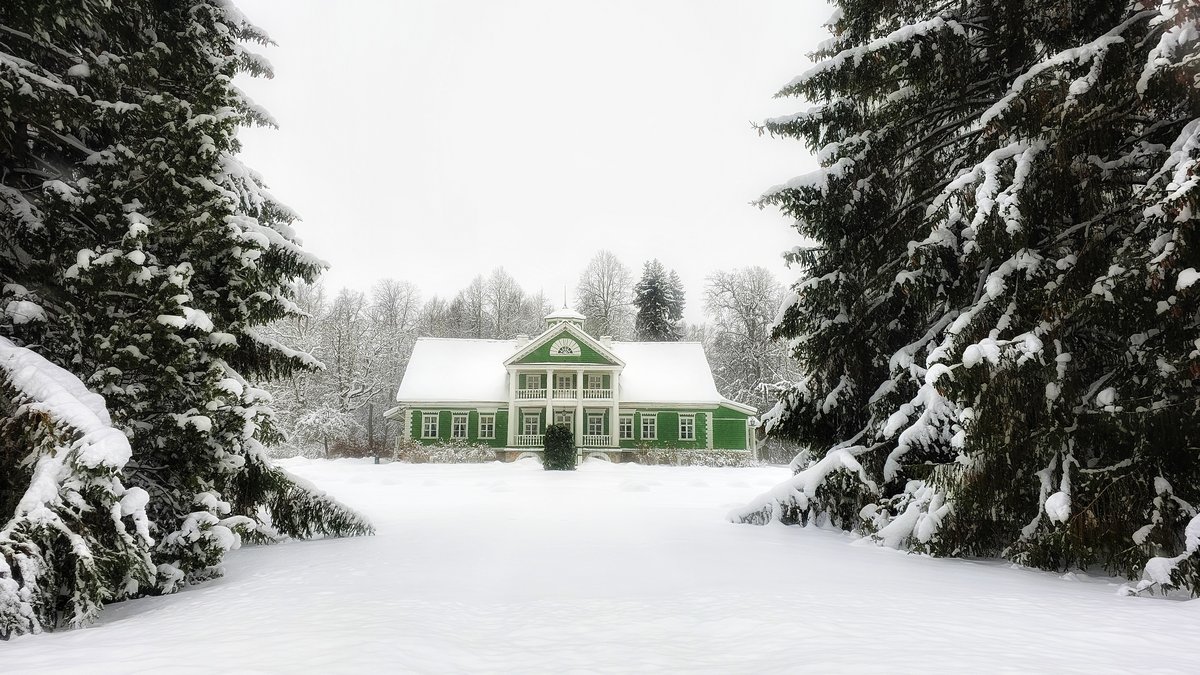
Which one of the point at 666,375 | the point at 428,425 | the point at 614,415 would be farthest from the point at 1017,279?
the point at 428,425

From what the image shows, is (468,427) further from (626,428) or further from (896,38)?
(896,38)

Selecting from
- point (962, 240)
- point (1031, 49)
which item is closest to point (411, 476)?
point (962, 240)

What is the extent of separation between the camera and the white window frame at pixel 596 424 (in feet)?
107

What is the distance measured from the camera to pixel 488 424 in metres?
32.2

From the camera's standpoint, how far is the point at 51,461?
12.3 ft

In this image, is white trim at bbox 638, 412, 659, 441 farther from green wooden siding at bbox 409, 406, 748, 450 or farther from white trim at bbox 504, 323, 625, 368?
white trim at bbox 504, 323, 625, 368

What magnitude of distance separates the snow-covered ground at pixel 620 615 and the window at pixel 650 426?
2488 centimetres

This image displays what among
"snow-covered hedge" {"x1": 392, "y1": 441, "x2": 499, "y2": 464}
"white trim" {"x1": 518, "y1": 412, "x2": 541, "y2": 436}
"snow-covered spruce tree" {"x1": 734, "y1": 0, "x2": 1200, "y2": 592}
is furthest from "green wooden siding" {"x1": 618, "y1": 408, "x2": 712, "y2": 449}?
"snow-covered spruce tree" {"x1": 734, "y1": 0, "x2": 1200, "y2": 592}

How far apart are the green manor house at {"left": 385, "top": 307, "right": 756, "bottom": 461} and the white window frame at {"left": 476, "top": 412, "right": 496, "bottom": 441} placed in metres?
0.05

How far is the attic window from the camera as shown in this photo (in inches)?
1238

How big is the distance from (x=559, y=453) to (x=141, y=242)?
55.5 ft

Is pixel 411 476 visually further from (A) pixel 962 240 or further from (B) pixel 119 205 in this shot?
(A) pixel 962 240

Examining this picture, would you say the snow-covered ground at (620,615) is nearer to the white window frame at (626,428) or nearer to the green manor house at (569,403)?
the green manor house at (569,403)

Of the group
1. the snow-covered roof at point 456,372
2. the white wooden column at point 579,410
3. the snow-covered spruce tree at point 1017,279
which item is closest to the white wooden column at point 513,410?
the snow-covered roof at point 456,372
